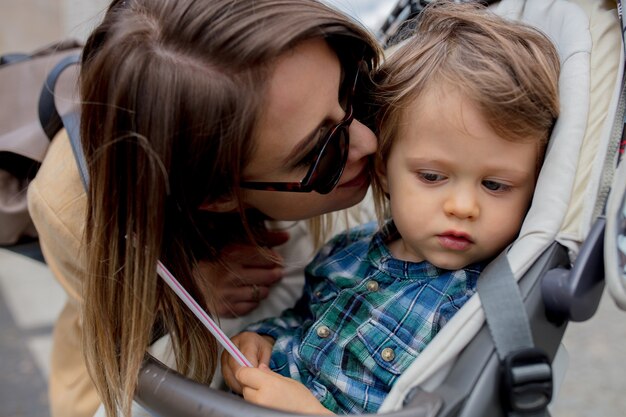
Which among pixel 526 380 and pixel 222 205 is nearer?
pixel 526 380

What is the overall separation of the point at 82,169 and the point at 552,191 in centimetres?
81

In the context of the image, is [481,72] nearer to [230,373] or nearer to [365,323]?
[365,323]

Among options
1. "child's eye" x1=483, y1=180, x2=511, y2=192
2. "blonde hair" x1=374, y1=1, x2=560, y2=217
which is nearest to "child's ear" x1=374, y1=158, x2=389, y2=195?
"blonde hair" x1=374, y1=1, x2=560, y2=217

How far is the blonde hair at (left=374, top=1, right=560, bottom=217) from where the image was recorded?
3.88 feet

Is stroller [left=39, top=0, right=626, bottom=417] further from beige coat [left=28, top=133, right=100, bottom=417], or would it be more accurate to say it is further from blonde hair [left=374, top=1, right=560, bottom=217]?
beige coat [left=28, top=133, right=100, bottom=417]

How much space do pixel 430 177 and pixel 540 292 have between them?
288 mm

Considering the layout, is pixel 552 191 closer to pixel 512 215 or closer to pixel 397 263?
pixel 512 215

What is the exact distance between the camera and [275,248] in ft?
5.57

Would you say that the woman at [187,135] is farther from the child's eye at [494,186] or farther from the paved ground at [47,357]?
the paved ground at [47,357]

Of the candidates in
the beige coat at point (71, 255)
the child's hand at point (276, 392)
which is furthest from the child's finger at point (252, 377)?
the beige coat at point (71, 255)

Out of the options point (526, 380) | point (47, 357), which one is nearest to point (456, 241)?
point (526, 380)

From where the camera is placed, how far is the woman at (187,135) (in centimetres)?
114

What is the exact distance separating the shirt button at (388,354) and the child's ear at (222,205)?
351 mm

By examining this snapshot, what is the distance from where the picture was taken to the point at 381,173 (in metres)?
1.40
